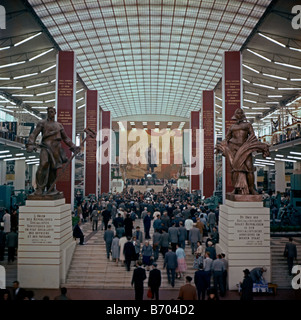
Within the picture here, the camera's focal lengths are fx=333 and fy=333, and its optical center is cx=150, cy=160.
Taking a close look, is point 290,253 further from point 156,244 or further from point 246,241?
point 156,244

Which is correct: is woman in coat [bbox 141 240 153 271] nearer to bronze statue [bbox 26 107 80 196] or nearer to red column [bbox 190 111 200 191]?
Result: bronze statue [bbox 26 107 80 196]

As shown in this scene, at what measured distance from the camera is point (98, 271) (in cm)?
1048

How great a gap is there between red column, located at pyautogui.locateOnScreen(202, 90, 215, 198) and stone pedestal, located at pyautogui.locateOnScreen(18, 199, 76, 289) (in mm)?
19459

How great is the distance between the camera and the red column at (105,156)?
33500 millimetres

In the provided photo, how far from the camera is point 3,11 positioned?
18.2 metres

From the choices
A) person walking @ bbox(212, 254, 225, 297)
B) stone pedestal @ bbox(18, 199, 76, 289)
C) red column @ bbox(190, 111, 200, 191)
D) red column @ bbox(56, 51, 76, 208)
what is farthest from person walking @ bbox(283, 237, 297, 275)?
red column @ bbox(190, 111, 200, 191)

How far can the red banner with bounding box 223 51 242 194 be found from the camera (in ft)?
62.4

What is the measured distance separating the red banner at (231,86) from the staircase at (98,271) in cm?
939

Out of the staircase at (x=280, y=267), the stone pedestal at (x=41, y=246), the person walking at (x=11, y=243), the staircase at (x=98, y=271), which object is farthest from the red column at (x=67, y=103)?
the staircase at (x=280, y=267)

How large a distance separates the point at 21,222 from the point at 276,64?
23911 millimetres

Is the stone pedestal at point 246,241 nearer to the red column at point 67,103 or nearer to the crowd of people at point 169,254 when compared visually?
the crowd of people at point 169,254

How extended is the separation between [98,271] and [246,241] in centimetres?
464

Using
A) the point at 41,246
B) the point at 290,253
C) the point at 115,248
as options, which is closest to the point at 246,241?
the point at 290,253
